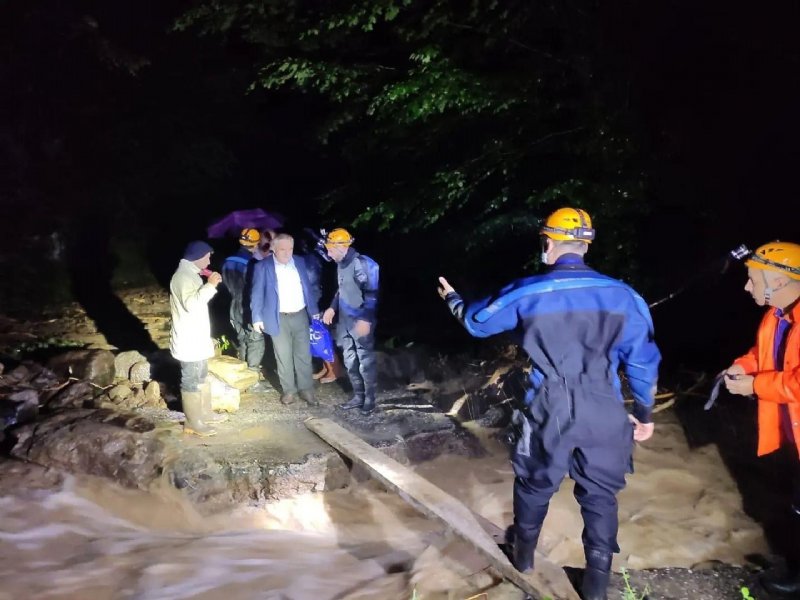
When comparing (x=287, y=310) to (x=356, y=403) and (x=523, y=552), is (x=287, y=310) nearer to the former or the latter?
(x=356, y=403)

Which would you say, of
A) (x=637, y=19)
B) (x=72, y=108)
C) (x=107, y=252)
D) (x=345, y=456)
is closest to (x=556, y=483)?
(x=345, y=456)

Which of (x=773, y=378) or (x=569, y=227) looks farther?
(x=773, y=378)

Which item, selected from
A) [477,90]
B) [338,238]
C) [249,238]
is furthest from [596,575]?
[249,238]

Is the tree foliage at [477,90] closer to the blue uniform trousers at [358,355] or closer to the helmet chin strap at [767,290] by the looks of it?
the blue uniform trousers at [358,355]

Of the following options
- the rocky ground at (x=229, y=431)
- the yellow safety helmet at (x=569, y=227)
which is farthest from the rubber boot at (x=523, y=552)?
the yellow safety helmet at (x=569, y=227)

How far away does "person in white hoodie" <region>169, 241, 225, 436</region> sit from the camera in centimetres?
562

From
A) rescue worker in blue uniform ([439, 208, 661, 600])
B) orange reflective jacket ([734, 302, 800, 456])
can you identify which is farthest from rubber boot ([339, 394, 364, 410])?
orange reflective jacket ([734, 302, 800, 456])

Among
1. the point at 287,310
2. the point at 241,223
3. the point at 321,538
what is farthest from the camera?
the point at 241,223

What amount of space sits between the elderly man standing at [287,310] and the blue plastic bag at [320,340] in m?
0.42

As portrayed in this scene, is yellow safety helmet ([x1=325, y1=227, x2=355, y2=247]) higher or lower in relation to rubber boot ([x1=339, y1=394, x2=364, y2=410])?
higher

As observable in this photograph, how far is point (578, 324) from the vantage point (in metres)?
3.37

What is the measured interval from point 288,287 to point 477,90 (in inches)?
111

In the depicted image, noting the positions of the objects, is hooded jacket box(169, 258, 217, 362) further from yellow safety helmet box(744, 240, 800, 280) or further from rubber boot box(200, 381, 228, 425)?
yellow safety helmet box(744, 240, 800, 280)

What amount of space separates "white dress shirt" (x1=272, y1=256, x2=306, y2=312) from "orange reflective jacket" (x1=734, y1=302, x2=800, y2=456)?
4180mm
